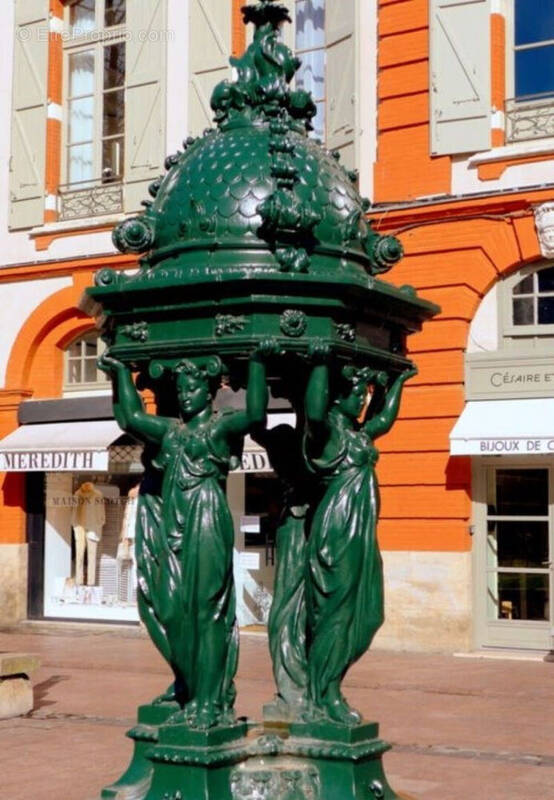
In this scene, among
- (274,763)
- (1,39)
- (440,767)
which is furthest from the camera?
(1,39)

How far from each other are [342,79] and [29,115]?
525 centimetres

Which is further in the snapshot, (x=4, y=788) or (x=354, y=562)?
(x=4, y=788)

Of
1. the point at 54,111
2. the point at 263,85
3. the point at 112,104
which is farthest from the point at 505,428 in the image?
the point at 263,85

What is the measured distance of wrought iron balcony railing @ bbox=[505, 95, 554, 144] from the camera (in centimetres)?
1642

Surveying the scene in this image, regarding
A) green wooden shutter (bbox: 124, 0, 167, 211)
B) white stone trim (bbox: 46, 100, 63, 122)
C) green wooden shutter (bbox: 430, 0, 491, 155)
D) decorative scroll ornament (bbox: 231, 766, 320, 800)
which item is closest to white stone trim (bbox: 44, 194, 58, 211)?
white stone trim (bbox: 46, 100, 63, 122)

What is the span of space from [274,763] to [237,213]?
2125mm

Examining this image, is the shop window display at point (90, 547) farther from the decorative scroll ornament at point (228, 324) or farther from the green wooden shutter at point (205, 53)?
the decorative scroll ornament at point (228, 324)

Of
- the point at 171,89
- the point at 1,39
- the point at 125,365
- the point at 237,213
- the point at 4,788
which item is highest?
the point at 1,39

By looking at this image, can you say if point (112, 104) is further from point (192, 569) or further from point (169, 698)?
point (192, 569)

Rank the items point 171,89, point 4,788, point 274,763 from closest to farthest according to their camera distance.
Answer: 1. point 274,763
2. point 4,788
3. point 171,89

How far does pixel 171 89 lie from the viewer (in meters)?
19.3

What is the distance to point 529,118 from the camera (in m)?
16.5

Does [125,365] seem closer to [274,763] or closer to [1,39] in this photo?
[274,763]

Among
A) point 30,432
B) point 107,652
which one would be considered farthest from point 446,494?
point 30,432
